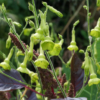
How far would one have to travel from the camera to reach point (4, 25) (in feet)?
5.32

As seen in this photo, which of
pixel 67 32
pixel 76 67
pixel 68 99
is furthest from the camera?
pixel 67 32

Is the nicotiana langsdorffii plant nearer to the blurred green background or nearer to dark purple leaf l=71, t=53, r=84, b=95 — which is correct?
dark purple leaf l=71, t=53, r=84, b=95

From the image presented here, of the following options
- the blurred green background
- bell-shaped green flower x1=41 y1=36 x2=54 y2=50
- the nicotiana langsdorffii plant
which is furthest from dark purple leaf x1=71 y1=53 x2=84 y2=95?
the blurred green background

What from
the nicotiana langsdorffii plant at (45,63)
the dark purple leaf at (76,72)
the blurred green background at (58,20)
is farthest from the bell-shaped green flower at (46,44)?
the blurred green background at (58,20)

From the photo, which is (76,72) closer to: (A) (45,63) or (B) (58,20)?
(A) (45,63)

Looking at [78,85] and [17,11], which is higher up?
[17,11]

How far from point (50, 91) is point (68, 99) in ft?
0.23

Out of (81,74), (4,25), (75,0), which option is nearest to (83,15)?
(75,0)

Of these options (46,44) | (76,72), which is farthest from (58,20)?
(46,44)

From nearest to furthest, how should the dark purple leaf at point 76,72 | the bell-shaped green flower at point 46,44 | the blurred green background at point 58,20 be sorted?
the bell-shaped green flower at point 46,44, the dark purple leaf at point 76,72, the blurred green background at point 58,20

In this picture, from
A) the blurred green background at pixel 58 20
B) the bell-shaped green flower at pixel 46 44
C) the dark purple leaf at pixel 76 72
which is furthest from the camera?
the blurred green background at pixel 58 20

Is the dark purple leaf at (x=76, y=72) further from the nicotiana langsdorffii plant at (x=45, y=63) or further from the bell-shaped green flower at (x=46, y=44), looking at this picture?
the bell-shaped green flower at (x=46, y=44)

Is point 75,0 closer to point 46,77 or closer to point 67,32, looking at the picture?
point 67,32

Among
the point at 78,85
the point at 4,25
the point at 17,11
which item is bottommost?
the point at 78,85
